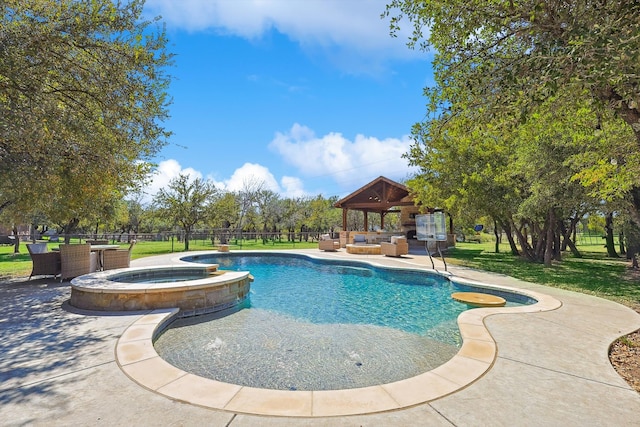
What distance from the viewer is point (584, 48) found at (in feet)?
10.0

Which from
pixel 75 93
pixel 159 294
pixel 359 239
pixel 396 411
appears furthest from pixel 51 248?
pixel 396 411

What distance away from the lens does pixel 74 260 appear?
8.10 metres

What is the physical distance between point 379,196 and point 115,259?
1752 centimetres

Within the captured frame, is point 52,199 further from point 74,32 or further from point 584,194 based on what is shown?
point 584,194

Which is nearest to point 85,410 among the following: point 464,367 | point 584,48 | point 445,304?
point 464,367

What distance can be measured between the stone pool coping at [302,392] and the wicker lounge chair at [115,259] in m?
6.54

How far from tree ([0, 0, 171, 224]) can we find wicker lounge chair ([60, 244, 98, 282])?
1326 mm

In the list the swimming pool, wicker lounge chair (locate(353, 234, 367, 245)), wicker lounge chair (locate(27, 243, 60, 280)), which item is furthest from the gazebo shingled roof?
wicker lounge chair (locate(27, 243, 60, 280))

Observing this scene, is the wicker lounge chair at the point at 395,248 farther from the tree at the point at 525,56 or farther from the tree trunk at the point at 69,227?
the tree trunk at the point at 69,227

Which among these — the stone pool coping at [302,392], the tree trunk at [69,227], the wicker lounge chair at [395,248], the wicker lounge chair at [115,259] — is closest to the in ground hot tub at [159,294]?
the wicker lounge chair at [115,259]

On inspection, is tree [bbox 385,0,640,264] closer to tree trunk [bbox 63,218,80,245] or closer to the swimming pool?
the swimming pool

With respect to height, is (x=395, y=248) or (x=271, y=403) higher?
(x=395, y=248)

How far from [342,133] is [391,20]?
2632 centimetres

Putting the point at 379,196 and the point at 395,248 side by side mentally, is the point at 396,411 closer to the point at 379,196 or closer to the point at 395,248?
the point at 395,248
